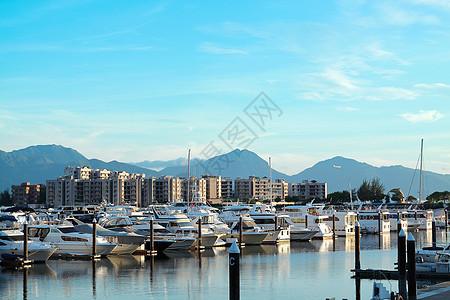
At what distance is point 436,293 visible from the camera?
2242cm

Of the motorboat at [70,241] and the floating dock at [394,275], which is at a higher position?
the motorboat at [70,241]

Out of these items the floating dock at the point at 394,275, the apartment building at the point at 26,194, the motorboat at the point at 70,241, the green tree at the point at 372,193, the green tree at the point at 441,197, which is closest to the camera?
the floating dock at the point at 394,275

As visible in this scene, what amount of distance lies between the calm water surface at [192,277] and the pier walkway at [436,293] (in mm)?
3969

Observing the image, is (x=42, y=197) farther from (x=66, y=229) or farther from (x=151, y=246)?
(x=151, y=246)

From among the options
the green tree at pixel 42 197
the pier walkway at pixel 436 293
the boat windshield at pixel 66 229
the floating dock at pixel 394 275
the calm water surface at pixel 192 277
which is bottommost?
the calm water surface at pixel 192 277

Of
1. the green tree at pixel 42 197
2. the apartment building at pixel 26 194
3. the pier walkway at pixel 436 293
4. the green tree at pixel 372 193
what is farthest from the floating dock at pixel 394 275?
the apartment building at pixel 26 194

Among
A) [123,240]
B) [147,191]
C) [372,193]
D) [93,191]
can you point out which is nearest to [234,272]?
[123,240]

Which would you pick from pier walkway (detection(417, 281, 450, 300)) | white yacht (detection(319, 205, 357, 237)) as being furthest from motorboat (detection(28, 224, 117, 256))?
white yacht (detection(319, 205, 357, 237))

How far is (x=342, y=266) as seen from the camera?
3944 centimetres

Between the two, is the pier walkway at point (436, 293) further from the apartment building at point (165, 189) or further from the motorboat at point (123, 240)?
the apartment building at point (165, 189)

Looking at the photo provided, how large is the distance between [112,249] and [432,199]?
329 ft

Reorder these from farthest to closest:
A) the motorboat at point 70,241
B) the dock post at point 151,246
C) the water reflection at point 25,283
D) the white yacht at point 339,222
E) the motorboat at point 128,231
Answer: the white yacht at point 339,222, the motorboat at point 128,231, the dock post at point 151,246, the motorboat at point 70,241, the water reflection at point 25,283

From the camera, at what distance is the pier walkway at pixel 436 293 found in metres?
21.4

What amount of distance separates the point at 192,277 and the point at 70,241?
12.3 m
